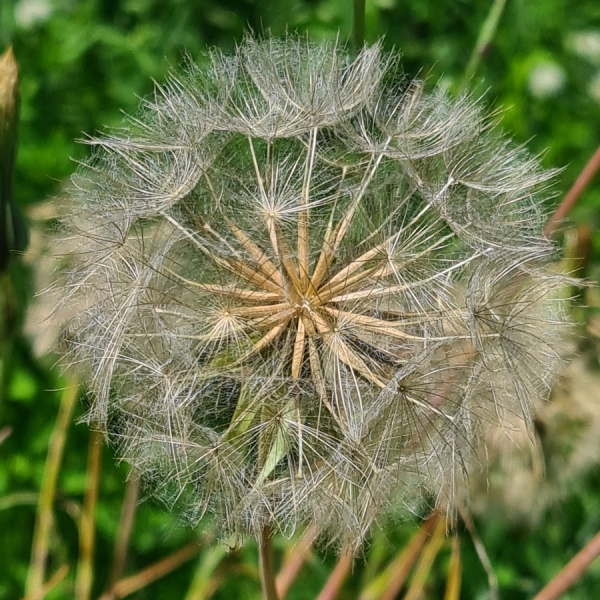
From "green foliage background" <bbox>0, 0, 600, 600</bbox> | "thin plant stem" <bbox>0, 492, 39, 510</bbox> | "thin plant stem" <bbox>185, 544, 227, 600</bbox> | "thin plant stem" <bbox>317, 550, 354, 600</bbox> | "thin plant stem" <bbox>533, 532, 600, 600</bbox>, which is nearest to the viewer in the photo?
"thin plant stem" <bbox>533, 532, 600, 600</bbox>

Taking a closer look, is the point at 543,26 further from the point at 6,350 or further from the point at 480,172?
the point at 6,350

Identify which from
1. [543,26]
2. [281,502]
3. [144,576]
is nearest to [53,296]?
[281,502]

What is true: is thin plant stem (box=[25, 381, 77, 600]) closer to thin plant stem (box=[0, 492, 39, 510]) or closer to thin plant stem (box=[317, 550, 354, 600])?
thin plant stem (box=[0, 492, 39, 510])

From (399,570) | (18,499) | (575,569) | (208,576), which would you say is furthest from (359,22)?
(18,499)

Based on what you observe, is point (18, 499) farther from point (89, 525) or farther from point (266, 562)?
point (266, 562)

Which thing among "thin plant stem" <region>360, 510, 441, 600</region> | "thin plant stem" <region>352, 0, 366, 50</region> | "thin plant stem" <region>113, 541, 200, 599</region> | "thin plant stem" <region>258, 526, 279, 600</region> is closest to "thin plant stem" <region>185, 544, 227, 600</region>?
"thin plant stem" <region>113, 541, 200, 599</region>

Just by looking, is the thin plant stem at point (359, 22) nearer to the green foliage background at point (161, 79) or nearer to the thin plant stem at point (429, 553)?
the green foliage background at point (161, 79)

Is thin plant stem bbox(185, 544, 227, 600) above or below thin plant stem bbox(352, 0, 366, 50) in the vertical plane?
below
